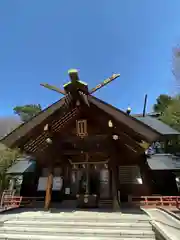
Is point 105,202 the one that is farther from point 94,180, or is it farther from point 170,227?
point 170,227

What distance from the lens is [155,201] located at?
36.1 feet

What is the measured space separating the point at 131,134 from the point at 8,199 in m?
7.96

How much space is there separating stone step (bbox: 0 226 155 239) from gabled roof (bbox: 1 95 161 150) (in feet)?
11.5

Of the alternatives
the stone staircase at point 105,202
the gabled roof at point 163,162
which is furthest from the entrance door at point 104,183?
the gabled roof at point 163,162

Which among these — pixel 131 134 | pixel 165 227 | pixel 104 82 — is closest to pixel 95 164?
pixel 131 134

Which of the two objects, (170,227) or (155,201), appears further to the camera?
(155,201)

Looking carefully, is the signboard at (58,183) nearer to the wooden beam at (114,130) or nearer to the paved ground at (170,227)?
the wooden beam at (114,130)

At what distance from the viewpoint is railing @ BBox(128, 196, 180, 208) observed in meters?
10.9

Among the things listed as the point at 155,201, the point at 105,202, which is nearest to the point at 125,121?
the point at 105,202

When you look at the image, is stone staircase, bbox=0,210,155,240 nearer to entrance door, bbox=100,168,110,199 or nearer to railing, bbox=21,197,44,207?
entrance door, bbox=100,168,110,199

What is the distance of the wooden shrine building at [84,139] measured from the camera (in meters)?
8.71

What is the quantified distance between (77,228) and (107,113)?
14.3ft

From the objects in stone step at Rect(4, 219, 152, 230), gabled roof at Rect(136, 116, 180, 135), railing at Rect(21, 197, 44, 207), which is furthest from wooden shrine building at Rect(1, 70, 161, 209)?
gabled roof at Rect(136, 116, 180, 135)

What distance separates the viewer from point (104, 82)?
8.59m
